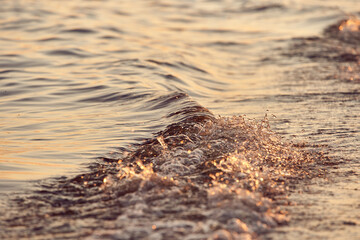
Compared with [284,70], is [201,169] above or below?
below

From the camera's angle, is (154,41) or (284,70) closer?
(284,70)

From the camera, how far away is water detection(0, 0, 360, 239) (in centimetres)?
356

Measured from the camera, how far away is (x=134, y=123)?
6.00 metres

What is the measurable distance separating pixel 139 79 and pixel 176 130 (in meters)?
2.54

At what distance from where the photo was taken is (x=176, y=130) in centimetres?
557

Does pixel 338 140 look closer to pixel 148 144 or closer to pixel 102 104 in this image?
pixel 148 144

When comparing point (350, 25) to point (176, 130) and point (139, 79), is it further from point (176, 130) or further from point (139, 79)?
point (176, 130)

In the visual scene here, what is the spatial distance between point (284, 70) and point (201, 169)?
16.1 ft

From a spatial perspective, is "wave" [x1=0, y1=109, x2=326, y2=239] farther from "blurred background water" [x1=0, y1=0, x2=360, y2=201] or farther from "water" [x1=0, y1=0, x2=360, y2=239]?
"blurred background water" [x1=0, y1=0, x2=360, y2=201]

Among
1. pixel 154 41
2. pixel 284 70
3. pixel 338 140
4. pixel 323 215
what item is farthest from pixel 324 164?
pixel 154 41

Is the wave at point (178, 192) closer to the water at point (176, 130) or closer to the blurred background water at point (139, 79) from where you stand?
the water at point (176, 130)

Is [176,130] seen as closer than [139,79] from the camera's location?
Yes

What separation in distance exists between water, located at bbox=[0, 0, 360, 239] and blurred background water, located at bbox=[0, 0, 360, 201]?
1.2 inches

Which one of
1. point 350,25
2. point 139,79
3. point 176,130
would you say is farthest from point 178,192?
point 350,25
